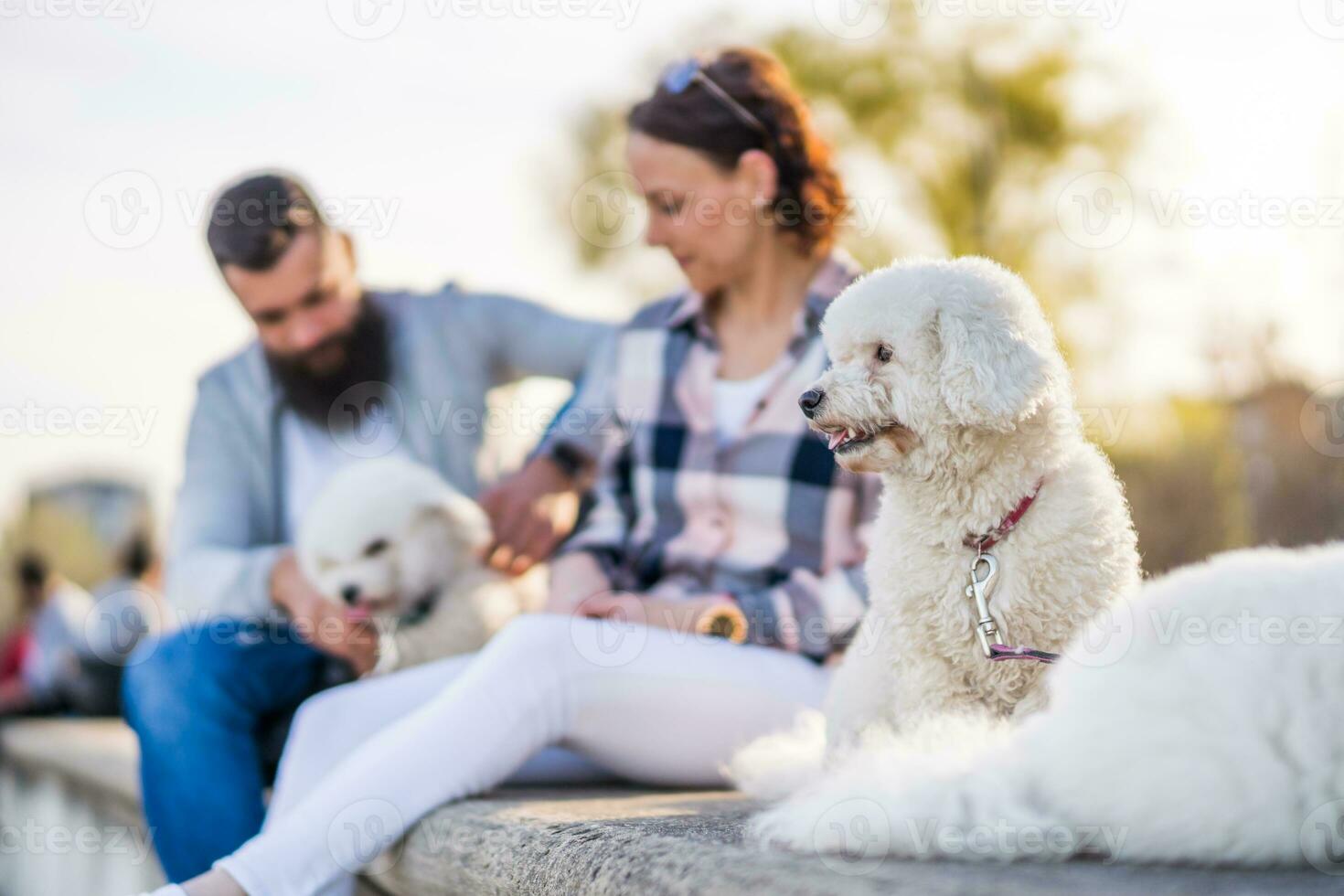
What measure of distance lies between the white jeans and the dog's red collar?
0.74 meters

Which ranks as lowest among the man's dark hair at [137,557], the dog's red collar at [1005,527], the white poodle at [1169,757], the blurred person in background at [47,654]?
the blurred person in background at [47,654]

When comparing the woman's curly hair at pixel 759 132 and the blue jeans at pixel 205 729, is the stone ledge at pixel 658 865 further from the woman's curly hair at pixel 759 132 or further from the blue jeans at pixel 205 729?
the woman's curly hair at pixel 759 132

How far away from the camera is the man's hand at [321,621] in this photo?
3.28 meters

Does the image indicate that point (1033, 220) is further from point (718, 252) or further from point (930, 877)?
point (930, 877)

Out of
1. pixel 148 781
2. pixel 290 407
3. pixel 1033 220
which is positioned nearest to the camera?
pixel 148 781

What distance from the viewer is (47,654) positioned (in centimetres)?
740

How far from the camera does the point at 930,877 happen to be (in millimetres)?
1228

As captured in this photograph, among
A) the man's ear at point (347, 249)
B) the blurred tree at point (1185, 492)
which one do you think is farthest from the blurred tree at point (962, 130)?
the man's ear at point (347, 249)

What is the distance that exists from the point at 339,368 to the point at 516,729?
5.44 ft

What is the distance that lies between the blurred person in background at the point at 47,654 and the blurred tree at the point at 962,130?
5.66m

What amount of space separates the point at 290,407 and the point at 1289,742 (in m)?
2.95

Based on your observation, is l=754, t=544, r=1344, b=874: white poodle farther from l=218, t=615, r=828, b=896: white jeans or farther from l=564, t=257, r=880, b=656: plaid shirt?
l=564, t=257, r=880, b=656: plaid shirt

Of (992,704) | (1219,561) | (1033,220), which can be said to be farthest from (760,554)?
(1033,220)

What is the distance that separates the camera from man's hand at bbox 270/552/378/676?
10.8 ft
